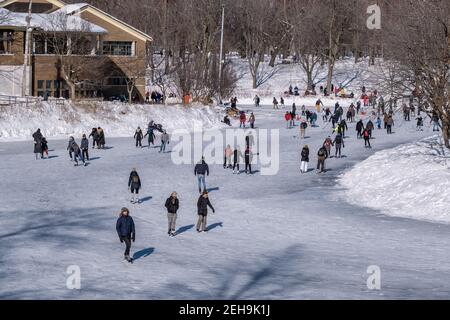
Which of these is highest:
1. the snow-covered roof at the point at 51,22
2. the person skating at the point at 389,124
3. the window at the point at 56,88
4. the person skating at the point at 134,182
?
the snow-covered roof at the point at 51,22

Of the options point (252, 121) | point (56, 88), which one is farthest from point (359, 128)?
point (56, 88)

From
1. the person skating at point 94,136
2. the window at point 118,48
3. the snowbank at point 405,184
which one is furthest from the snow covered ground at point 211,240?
the window at point 118,48

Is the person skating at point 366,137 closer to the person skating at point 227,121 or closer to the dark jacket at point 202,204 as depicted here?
the person skating at point 227,121

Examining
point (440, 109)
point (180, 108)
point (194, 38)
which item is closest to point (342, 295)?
point (440, 109)

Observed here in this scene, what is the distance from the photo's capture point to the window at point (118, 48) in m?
56.4

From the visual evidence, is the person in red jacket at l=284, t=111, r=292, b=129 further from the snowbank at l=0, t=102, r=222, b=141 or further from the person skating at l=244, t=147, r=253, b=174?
the person skating at l=244, t=147, r=253, b=174

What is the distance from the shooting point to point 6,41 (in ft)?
168

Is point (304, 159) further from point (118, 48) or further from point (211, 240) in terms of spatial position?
point (118, 48)

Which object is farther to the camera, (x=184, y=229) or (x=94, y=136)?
(x=94, y=136)

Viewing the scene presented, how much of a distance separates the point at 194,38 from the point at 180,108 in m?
28.0

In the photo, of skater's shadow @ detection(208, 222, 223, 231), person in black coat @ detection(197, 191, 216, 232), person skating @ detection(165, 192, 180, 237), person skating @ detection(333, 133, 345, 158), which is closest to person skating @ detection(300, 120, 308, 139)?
person skating @ detection(333, 133, 345, 158)

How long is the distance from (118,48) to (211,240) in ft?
123

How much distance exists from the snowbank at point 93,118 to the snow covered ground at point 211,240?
8088 mm

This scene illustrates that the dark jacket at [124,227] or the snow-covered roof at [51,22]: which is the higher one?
the snow-covered roof at [51,22]
